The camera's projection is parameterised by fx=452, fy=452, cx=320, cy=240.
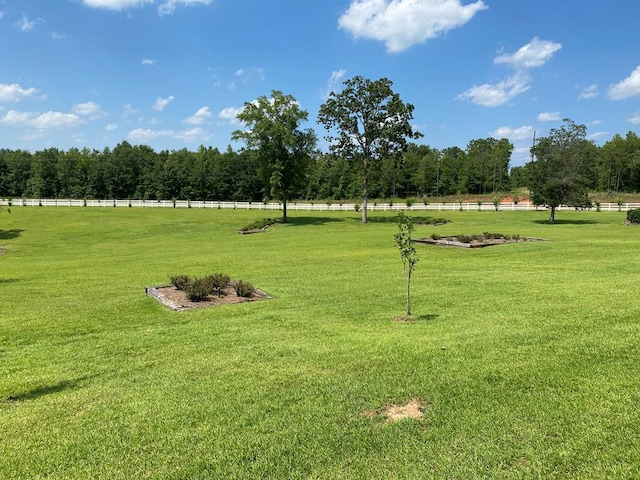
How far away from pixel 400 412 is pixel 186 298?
7.25m

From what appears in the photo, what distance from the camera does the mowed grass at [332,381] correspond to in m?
3.78

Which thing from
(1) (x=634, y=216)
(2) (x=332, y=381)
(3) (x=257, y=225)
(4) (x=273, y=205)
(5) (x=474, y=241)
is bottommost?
(2) (x=332, y=381)

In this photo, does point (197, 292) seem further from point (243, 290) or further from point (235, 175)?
point (235, 175)

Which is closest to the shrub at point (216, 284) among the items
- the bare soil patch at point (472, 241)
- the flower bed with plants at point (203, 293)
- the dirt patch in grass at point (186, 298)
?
the flower bed with plants at point (203, 293)

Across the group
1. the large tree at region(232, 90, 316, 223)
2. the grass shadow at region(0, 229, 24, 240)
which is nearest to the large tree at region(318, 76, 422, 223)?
the large tree at region(232, 90, 316, 223)

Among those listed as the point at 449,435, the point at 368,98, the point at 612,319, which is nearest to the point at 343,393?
the point at 449,435

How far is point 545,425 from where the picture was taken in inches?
161

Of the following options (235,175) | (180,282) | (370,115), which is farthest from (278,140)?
(235,175)

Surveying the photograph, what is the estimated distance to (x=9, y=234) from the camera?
34.2 m

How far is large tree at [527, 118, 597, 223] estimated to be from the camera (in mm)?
32875

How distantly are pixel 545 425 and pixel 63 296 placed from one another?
38.3ft

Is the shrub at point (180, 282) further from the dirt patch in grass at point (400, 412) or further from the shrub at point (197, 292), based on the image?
the dirt patch in grass at point (400, 412)

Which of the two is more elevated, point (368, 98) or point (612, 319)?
point (368, 98)

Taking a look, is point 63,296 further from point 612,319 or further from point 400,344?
point 612,319
